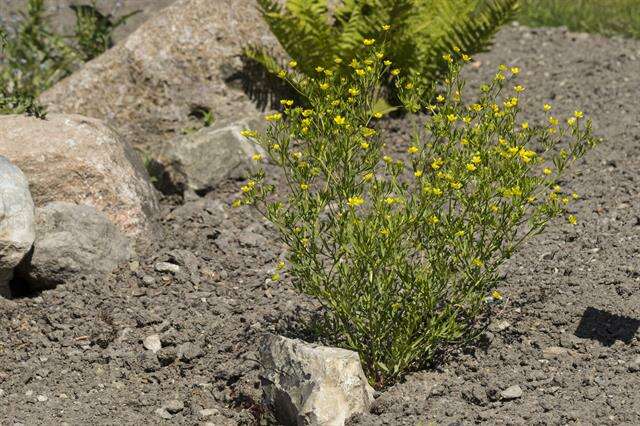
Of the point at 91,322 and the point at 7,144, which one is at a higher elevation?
the point at 7,144

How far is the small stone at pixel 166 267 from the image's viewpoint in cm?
539

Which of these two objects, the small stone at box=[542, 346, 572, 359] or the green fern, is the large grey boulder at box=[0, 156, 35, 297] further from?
the small stone at box=[542, 346, 572, 359]

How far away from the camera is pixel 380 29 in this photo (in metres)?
6.66

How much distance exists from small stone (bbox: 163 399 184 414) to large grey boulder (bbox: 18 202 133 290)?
120 cm

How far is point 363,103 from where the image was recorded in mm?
4297

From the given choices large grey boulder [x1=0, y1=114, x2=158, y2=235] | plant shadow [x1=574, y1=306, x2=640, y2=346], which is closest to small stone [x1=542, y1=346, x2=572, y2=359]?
plant shadow [x1=574, y1=306, x2=640, y2=346]

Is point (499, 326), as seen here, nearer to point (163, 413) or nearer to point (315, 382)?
point (315, 382)

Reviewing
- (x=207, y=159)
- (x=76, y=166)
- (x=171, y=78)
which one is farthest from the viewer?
(x=171, y=78)

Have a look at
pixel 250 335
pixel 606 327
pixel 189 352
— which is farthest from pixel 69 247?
pixel 606 327

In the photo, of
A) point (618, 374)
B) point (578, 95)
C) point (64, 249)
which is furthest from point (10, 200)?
point (578, 95)

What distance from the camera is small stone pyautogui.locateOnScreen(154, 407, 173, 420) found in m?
4.32

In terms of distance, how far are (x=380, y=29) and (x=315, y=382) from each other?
132 inches

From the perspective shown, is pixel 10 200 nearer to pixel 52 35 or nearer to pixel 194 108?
pixel 194 108

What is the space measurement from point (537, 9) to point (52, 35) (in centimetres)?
441
